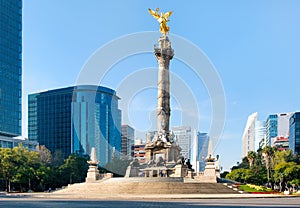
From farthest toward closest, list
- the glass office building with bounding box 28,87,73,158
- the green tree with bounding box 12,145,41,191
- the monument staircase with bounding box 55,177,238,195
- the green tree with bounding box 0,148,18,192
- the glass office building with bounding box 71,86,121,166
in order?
the glass office building with bounding box 28,87,73,158
the glass office building with bounding box 71,86,121,166
the green tree with bounding box 0,148,18,192
the green tree with bounding box 12,145,41,191
the monument staircase with bounding box 55,177,238,195

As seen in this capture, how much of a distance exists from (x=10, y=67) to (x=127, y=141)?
66122mm

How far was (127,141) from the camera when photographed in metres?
178

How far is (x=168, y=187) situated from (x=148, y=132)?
28.5 m

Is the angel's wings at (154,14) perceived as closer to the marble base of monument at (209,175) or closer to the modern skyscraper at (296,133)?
the marble base of monument at (209,175)

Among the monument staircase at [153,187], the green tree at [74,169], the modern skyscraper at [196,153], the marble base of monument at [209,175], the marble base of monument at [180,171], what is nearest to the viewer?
the monument staircase at [153,187]

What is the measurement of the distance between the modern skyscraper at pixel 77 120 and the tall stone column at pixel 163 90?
225ft

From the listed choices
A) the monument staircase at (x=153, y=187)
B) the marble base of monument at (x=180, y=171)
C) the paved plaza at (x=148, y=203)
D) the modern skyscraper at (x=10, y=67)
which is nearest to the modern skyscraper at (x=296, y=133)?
the marble base of monument at (x=180, y=171)

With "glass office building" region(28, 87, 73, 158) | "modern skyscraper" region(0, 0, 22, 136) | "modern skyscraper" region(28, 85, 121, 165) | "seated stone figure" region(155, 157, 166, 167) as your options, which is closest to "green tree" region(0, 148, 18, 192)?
"seated stone figure" region(155, 157, 166, 167)

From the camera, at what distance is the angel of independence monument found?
72062 millimetres

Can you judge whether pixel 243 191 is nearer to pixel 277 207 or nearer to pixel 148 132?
pixel 277 207

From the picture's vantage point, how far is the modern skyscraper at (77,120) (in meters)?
148

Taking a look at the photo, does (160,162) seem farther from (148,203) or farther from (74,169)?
(148,203)

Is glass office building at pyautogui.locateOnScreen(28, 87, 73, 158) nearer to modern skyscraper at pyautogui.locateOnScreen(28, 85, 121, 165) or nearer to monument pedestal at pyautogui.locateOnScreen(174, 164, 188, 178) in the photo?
modern skyscraper at pyautogui.locateOnScreen(28, 85, 121, 165)

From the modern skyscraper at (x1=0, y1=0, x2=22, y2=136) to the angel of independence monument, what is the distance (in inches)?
2568
